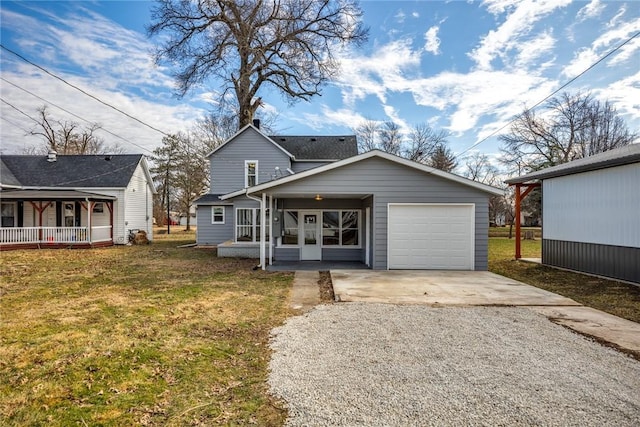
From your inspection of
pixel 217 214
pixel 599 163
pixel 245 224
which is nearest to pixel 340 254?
pixel 245 224

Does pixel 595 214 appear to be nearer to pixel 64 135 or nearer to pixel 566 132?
pixel 566 132

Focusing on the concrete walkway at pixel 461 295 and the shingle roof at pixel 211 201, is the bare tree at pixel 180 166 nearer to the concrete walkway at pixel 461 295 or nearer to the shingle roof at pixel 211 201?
the shingle roof at pixel 211 201

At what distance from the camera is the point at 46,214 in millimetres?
18609

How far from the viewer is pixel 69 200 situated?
59.8ft

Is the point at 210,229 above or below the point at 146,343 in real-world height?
above

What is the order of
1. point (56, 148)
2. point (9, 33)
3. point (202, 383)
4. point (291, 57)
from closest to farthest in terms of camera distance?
point (202, 383) → point (9, 33) → point (291, 57) → point (56, 148)

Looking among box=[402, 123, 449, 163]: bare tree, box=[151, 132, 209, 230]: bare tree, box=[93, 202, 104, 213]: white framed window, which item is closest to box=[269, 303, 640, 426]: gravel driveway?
box=[93, 202, 104, 213]: white framed window

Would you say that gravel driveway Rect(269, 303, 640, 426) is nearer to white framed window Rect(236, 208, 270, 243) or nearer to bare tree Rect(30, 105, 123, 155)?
white framed window Rect(236, 208, 270, 243)

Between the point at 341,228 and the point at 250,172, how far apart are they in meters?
7.52

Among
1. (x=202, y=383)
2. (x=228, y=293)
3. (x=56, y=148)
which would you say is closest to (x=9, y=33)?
(x=228, y=293)

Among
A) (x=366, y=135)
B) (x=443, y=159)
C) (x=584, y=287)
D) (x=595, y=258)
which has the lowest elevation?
(x=584, y=287)

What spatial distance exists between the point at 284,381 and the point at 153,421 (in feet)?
3.86

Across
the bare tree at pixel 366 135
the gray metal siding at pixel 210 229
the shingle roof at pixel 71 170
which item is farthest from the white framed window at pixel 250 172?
the bare tree at pixel 366 135

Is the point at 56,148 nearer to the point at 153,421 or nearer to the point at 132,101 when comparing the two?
the point at 132,101
